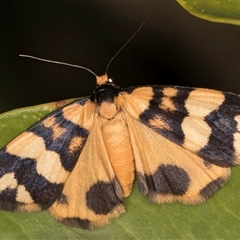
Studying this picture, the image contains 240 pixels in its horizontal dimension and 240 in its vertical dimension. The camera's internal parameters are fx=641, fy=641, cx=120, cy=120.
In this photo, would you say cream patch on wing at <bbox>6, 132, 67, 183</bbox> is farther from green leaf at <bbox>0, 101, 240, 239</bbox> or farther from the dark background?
the dark background

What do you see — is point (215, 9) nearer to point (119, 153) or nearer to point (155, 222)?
point (119, 153)

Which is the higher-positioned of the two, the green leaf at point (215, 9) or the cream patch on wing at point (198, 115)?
the green leaf at point (215, 9)

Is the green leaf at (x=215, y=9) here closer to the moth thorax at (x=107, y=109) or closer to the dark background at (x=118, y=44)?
the moth thorax at (x=107, y=109)

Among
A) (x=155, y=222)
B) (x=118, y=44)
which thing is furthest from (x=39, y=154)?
(x=118, y=44)

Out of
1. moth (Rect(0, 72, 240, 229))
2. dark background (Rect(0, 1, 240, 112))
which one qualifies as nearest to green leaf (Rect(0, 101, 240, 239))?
moth (Rect(0, 72, 240, 229))

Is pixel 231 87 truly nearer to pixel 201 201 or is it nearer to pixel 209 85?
pixel 209 85

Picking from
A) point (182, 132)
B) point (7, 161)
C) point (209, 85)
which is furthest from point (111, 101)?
point (209, 85)

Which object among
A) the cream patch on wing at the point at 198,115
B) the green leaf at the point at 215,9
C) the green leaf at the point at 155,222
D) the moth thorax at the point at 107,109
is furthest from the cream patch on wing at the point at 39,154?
the green leaf at the point at 215,9
